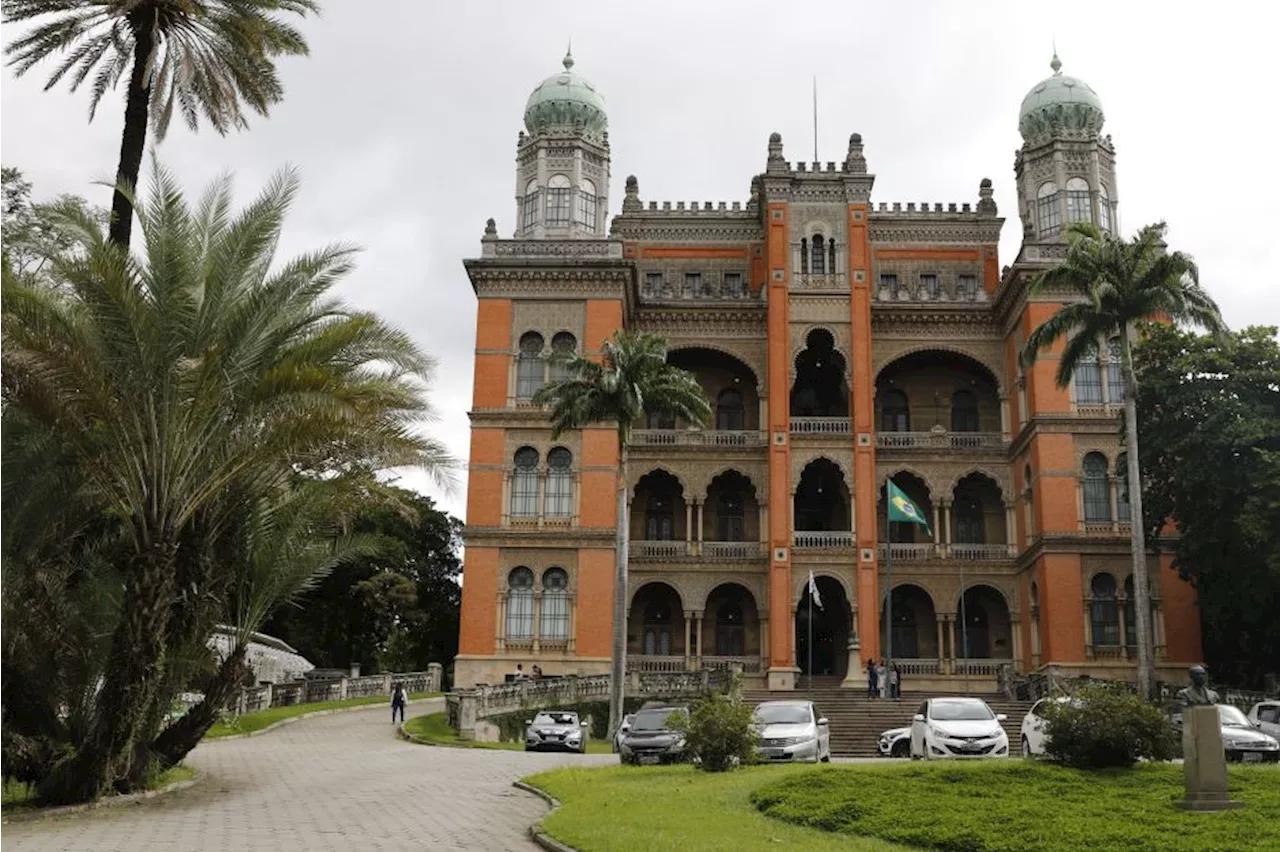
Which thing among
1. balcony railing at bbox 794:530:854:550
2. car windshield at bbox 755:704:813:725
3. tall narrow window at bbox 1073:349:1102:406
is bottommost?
car windshield at bbox 755:704:813:725

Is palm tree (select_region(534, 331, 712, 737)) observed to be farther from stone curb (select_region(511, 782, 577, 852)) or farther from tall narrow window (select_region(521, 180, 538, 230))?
stone curb (select_region(511, 782, 577, 852))

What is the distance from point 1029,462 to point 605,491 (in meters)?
15.2

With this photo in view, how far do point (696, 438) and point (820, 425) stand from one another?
467 centimetres

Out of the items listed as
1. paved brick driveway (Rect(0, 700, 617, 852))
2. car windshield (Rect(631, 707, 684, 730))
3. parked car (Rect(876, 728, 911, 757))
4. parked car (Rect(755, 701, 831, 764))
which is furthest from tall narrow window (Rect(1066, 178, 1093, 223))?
paved brick driveway (Rect(0, 700, 617, 852))

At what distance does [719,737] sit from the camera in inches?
762

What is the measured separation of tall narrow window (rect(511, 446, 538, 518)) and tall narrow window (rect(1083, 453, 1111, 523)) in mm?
19005

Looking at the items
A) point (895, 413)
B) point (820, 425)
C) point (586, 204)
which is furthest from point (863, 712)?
point (586, 204)

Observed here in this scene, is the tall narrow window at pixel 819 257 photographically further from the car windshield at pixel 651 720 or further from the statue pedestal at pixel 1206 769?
the statue pedestal at pixel 1206 769

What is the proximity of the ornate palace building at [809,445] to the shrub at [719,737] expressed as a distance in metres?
23.1

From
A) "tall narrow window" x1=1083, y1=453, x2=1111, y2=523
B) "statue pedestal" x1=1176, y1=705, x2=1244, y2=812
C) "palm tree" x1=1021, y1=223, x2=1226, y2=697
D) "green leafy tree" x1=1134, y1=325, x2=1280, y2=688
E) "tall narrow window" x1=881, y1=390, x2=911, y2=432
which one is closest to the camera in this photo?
"statue pedestal" x1=1176, y1=705, x2=1244, y2=812

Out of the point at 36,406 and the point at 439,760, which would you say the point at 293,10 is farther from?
the point at 439,760

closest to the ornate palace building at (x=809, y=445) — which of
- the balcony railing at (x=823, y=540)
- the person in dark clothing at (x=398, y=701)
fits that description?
the balcony railing at (x=823, y=540)

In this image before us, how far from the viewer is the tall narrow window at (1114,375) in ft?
144

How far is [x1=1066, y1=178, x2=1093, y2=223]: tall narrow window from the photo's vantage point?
155 feet
